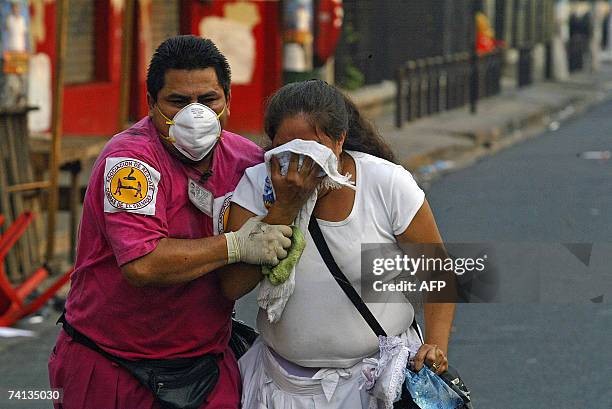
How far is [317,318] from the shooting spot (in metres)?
3.44

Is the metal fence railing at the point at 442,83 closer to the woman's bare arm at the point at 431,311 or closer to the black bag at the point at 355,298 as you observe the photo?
the woman's bare arm at the point at 431,311

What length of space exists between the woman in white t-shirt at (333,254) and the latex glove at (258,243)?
3 cm

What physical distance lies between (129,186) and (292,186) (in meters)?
0.42

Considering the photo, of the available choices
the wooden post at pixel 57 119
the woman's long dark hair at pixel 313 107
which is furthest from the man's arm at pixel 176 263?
the wooden post at pixel 57 119

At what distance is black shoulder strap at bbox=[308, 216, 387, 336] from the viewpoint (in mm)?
3416

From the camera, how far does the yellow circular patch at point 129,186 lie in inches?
133

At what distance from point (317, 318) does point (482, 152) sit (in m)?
15.7

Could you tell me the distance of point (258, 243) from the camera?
3326 mm

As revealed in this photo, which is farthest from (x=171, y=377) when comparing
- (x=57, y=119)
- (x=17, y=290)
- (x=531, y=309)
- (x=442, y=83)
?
(x=442, y=83)

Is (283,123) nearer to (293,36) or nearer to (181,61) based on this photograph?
(181,61)

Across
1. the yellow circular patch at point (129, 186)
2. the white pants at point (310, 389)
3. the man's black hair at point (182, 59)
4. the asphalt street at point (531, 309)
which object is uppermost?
the man's black hair at point (182, 59)

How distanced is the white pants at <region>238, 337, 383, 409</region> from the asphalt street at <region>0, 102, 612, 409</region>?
64cm

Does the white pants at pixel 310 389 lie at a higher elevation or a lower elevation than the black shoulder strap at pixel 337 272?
lower

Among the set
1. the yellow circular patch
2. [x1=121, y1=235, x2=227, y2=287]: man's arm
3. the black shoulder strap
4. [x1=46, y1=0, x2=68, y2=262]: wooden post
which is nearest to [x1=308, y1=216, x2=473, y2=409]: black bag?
the black shoulder strap
